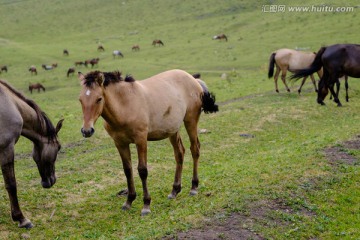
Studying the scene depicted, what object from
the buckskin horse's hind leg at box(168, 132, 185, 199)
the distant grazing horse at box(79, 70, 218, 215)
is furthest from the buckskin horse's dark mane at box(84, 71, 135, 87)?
the buckskin horse's hind leg at box(168, 132, 185, 199)

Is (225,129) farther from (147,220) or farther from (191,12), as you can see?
(191,12)

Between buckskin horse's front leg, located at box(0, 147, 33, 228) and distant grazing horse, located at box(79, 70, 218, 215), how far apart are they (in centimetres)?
169

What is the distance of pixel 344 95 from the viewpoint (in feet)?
70.2

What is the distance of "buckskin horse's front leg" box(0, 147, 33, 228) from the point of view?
315 inches

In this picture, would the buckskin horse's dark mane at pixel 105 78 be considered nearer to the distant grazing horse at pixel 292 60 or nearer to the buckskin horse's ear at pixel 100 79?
the buckskin horse's ear at pixel 100 79

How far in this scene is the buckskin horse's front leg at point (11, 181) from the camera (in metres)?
8.00

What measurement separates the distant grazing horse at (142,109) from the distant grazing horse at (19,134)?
137 centimetres

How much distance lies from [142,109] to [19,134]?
2.36 metres

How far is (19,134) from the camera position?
8.26 m

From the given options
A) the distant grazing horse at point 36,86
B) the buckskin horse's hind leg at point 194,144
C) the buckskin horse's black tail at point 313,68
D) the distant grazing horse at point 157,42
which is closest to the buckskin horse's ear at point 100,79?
the buckskin horse's hind leg at point 194,144

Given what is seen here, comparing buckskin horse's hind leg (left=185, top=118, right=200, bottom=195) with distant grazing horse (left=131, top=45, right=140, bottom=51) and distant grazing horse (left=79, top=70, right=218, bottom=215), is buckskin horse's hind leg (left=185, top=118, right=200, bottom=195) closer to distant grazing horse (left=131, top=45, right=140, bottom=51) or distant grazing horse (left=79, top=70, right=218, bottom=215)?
distant grazing horse (left=79, top=70, right=218, bottom=215)

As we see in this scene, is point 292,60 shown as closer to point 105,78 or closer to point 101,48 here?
point 105,78

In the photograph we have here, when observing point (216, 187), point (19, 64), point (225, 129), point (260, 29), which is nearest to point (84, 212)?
point (216, 187)

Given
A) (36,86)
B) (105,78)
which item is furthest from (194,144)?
(36,86)
